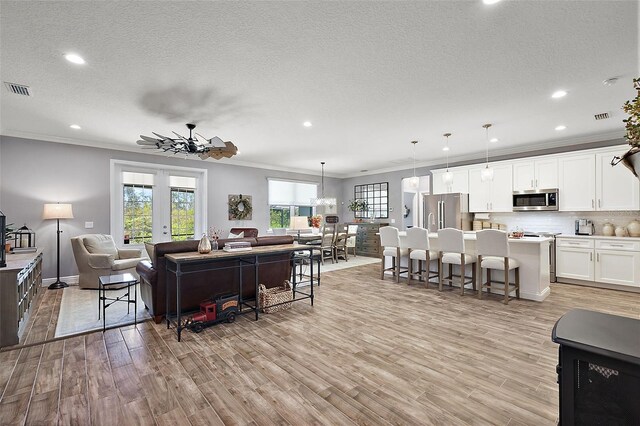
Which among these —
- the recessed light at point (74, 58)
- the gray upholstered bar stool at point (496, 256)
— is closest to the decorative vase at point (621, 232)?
the gray upholstered bar stool at point (496, 256)

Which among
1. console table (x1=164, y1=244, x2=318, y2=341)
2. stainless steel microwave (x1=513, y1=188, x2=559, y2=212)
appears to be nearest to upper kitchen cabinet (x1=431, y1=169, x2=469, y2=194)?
stainless steel microwave (x1=513, y1=188, x2=559, y2=212)

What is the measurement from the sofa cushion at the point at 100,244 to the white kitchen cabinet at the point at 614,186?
880 cm

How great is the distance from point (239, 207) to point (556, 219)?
7.22 metres

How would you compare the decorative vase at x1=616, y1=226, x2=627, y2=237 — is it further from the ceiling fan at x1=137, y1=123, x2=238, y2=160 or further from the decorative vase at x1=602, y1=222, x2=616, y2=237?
the ceiling fan at x1=137, y1=123, x2=238, y2=160

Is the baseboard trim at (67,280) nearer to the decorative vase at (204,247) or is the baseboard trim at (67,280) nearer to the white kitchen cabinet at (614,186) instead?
the decorative vase at (204,247)

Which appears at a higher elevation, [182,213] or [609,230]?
[182,213]

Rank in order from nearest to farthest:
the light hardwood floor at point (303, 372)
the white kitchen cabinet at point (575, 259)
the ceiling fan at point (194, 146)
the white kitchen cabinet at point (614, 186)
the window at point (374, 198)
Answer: the light hardwood floor at point (303, 372) → the ceiling fan at point (194, 146) → the white kitchen cabinet at point (614, 186) → the white kitchen cabinet at point (575, 259) → the window at point (374, 198)

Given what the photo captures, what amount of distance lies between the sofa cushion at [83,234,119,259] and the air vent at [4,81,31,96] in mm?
2556

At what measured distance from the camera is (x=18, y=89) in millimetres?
3383

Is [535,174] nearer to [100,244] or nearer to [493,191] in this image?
[493,191]

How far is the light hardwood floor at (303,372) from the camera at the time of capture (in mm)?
1891

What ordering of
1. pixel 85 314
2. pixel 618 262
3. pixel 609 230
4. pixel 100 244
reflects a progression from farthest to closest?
pixel 100 244 < pixel 609 230 < pixel 618 262 < pixel 85 314

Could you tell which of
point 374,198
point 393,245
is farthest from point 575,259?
point 374,198

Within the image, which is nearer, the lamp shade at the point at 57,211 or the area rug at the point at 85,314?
the area rug at the point at 85,314
